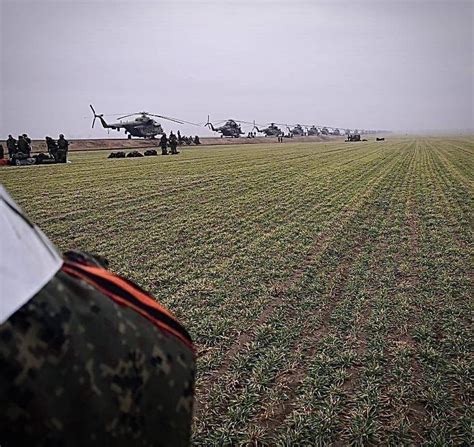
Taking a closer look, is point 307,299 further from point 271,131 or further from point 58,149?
point 271,131

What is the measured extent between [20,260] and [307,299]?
4511 millimetres

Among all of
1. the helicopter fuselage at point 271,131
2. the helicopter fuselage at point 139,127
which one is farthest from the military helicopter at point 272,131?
the helicopter fuselage at point 139,127

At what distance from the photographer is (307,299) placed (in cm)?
520

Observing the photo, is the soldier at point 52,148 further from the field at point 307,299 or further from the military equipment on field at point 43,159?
the field at point 307,299

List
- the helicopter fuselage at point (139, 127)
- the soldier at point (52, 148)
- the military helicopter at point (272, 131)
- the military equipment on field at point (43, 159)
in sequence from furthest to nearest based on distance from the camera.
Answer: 1. the military helicopter at point (272, 131)
2. the helicopter fuselage at point (139, 127)
3. the soldier at point (52, 148)
4. the military equipment on field at point (43, 159)

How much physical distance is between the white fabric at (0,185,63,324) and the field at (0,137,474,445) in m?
2.25

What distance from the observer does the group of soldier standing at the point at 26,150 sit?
22.7 m

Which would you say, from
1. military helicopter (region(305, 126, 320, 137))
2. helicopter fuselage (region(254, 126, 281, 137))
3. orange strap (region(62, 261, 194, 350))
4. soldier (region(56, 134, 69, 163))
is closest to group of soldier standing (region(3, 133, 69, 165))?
soldier (region(56, 134, 69, 163))

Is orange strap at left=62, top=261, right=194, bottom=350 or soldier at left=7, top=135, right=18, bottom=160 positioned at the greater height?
soldier at left=7, top=135, right=18, bottom=160

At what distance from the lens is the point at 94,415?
967 mm

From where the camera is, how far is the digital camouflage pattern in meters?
0.91

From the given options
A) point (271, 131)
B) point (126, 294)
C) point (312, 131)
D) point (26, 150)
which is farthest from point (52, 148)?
point (312, 131)

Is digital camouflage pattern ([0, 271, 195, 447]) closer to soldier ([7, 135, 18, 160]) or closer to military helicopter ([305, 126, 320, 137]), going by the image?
soldier ([7, 135, 18, 160])

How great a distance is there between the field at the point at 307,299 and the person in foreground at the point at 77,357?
1.99 m
